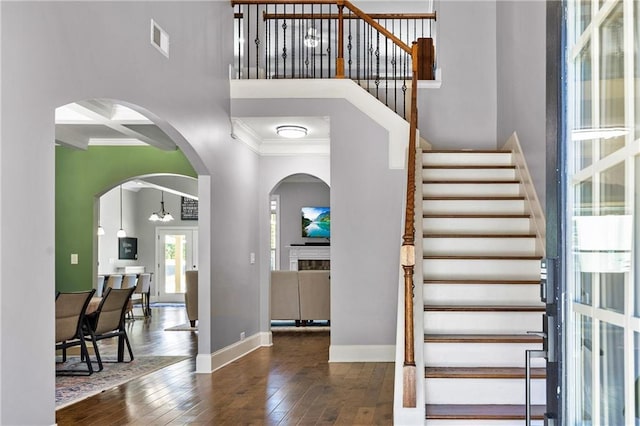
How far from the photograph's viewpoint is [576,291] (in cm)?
152

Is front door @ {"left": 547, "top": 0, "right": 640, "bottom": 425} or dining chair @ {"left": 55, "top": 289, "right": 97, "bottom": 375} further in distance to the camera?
dining chair @ {"left": 55, "top": 289, "right": 97, "bottom": 375}

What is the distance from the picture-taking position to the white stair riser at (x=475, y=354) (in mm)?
4230

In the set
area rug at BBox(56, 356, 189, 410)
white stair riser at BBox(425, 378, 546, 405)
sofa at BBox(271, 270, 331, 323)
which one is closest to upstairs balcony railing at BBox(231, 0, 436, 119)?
sofa at BBox(271, 270, 331, 323)

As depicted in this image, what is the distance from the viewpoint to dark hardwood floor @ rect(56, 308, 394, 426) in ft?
14.7

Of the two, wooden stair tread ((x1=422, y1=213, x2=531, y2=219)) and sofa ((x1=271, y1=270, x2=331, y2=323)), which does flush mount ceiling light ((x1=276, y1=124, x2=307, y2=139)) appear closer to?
wooden stair tread ((x1=422, y1=213, x2=531, y2=219))

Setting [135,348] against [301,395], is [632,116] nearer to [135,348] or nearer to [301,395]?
[301,395]

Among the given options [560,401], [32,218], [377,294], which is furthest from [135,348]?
[560,401]

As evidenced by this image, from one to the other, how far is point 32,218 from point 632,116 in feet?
9.78

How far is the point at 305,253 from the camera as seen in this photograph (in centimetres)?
1491

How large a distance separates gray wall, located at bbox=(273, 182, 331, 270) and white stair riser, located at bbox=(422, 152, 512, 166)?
26.9 ft

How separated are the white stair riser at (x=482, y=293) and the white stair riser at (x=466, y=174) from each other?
77.8 inches

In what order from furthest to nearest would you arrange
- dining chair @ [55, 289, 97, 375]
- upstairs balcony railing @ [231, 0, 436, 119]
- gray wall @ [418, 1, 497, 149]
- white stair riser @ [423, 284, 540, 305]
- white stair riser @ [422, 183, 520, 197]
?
gray wall @ [418, 1, 497, 149] < upstairs balcony railing @ [231, 0, 436, 119] < white stair riser @ [422, 183, 520, 197] < dining chair @ [55, 289, 97, 375] < white stair riser @ [423, 284, 540, 305]

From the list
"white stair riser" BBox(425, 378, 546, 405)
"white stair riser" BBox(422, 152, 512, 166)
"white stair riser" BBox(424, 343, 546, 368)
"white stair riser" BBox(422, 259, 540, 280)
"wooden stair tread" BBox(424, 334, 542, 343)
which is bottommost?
"white stair riser" BBox(425, 378, 546, 405)

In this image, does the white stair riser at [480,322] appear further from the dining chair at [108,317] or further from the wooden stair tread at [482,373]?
the dining chair at [108,317]
